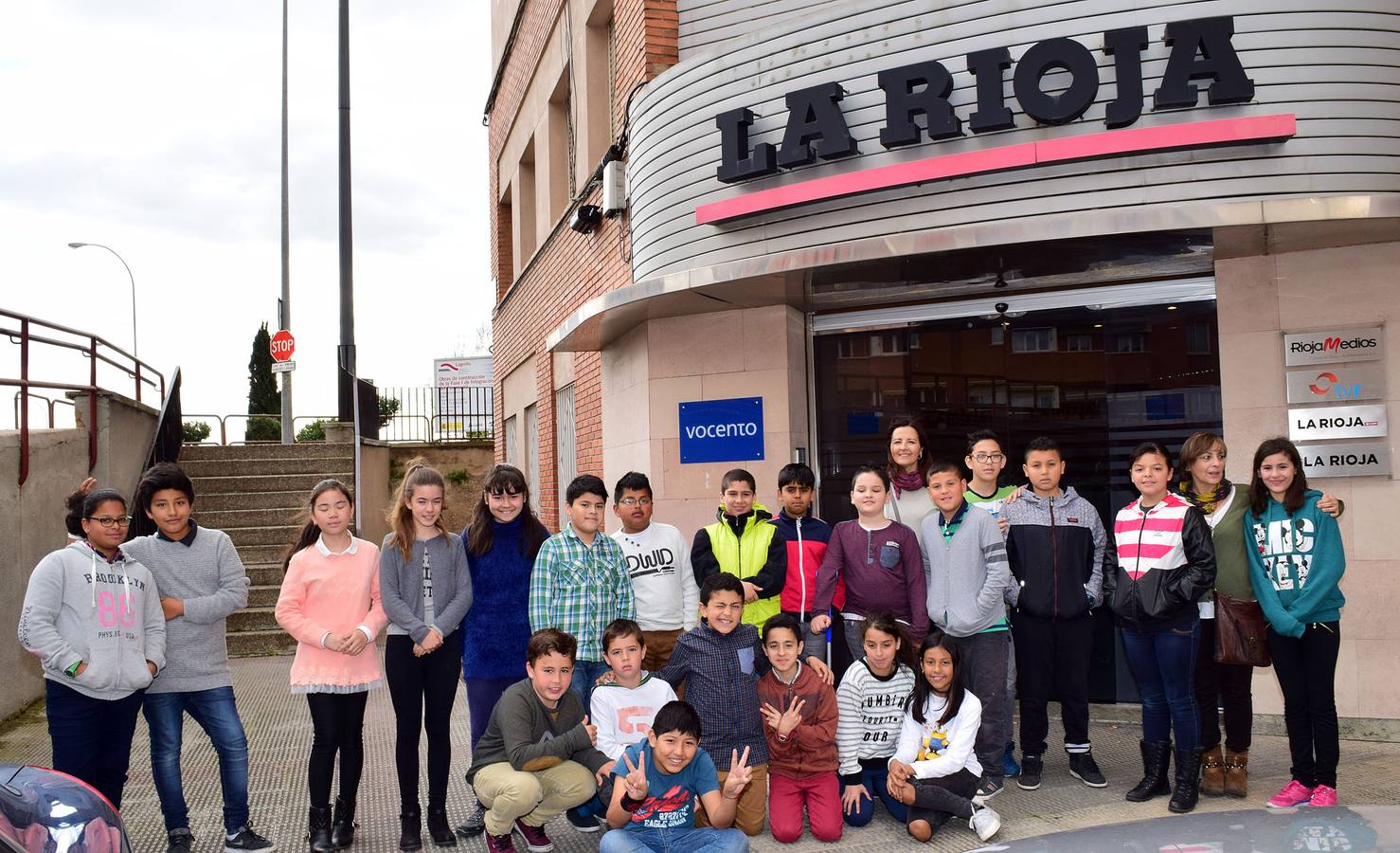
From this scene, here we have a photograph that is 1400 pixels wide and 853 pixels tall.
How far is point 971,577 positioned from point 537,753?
7.83 ft

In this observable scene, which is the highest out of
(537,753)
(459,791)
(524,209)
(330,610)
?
(524,209)

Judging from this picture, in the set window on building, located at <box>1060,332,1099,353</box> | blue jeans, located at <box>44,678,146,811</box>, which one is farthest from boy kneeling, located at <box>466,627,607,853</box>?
window on building, located at <box>1060,332,1099,353</box>

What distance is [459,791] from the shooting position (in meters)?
6.08

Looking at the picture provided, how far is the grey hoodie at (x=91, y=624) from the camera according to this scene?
15.0ft

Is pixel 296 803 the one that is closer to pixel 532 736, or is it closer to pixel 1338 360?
pixel 532 736

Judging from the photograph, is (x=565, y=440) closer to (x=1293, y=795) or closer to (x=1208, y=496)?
(x=1208, y=496)

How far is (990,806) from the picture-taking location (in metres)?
5.53

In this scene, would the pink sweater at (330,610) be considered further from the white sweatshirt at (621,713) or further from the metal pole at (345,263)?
the metal pole at (345,263)

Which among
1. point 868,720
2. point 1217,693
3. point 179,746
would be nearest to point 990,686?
point 868,720

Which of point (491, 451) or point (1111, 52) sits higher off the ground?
point (1111, 52)

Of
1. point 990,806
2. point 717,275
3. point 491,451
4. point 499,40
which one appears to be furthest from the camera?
point 491,451

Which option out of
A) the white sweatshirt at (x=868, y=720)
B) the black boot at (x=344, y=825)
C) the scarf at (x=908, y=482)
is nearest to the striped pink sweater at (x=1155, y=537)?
the scarf at (x=908, y=482)

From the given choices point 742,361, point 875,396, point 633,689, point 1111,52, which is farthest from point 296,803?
point 1111,52

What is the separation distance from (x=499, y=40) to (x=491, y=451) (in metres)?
7.12
